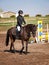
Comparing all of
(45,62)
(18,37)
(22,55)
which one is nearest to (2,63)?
(45,62)

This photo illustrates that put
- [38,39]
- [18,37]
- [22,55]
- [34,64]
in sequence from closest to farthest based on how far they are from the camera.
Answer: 1. [34,64]
2. [22,55]
3. [18,37]
4. [38,39]

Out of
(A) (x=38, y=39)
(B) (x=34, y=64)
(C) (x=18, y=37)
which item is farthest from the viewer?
(A) (x=38, y=39)

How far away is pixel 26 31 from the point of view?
14.7 metres

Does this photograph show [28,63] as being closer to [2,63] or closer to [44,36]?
[2,63]

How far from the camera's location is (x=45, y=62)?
11562mm

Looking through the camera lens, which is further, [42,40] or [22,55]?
[42,40]

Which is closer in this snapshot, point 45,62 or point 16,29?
point 45,62

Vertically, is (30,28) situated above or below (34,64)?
above

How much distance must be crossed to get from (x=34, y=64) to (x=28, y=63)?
1.28 ft

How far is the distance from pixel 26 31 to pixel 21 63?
3468 millimetres

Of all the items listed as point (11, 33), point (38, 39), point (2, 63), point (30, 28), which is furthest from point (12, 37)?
point (38, 39)

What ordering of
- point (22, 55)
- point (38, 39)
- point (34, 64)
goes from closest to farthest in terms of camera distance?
point (34, 64), point (22, 55), point (38, 39)

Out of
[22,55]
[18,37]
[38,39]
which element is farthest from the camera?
[38,39]

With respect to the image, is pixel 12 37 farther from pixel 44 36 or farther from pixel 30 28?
pixel 44 36
